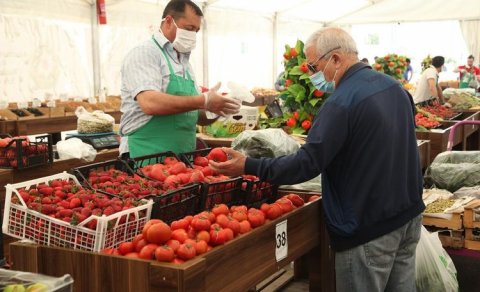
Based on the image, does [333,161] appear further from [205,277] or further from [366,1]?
[366,1]

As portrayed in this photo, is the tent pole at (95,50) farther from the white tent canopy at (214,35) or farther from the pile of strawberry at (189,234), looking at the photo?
the pile of strawberry at (189,234)

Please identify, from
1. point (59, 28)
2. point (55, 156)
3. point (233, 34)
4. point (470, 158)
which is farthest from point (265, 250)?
point (233, 34)

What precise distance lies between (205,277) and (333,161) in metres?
0.77

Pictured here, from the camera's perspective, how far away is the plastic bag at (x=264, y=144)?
3295 millimetres

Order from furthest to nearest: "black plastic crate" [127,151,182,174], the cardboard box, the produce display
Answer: the cardboard box, the produce display, "black plastic crate" [127,151,182,174]

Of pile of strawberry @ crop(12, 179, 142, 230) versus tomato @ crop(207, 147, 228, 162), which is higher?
tomato @ crop(207, 147, 228, 162)

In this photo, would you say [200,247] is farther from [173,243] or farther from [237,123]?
[237,123]

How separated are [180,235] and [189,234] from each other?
77 millimetres

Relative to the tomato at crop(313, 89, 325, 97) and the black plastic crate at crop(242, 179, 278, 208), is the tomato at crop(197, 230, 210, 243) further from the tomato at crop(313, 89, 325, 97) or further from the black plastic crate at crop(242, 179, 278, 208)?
the tomato at crop(313, 89, 325, 97)

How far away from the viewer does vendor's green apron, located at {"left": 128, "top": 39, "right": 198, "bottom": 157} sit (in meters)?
3.32

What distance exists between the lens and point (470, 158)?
463 cm

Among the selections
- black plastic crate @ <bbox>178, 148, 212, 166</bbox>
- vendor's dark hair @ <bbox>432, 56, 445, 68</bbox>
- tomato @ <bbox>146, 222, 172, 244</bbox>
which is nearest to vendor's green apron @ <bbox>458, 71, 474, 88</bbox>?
vendor's dark hair @ <bbox>432, 56, 445, 68</bbox>

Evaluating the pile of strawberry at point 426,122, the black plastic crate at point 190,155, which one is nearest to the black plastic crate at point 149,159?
the black plastic crate at point 190,155

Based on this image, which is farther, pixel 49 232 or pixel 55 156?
pixel 55 156
